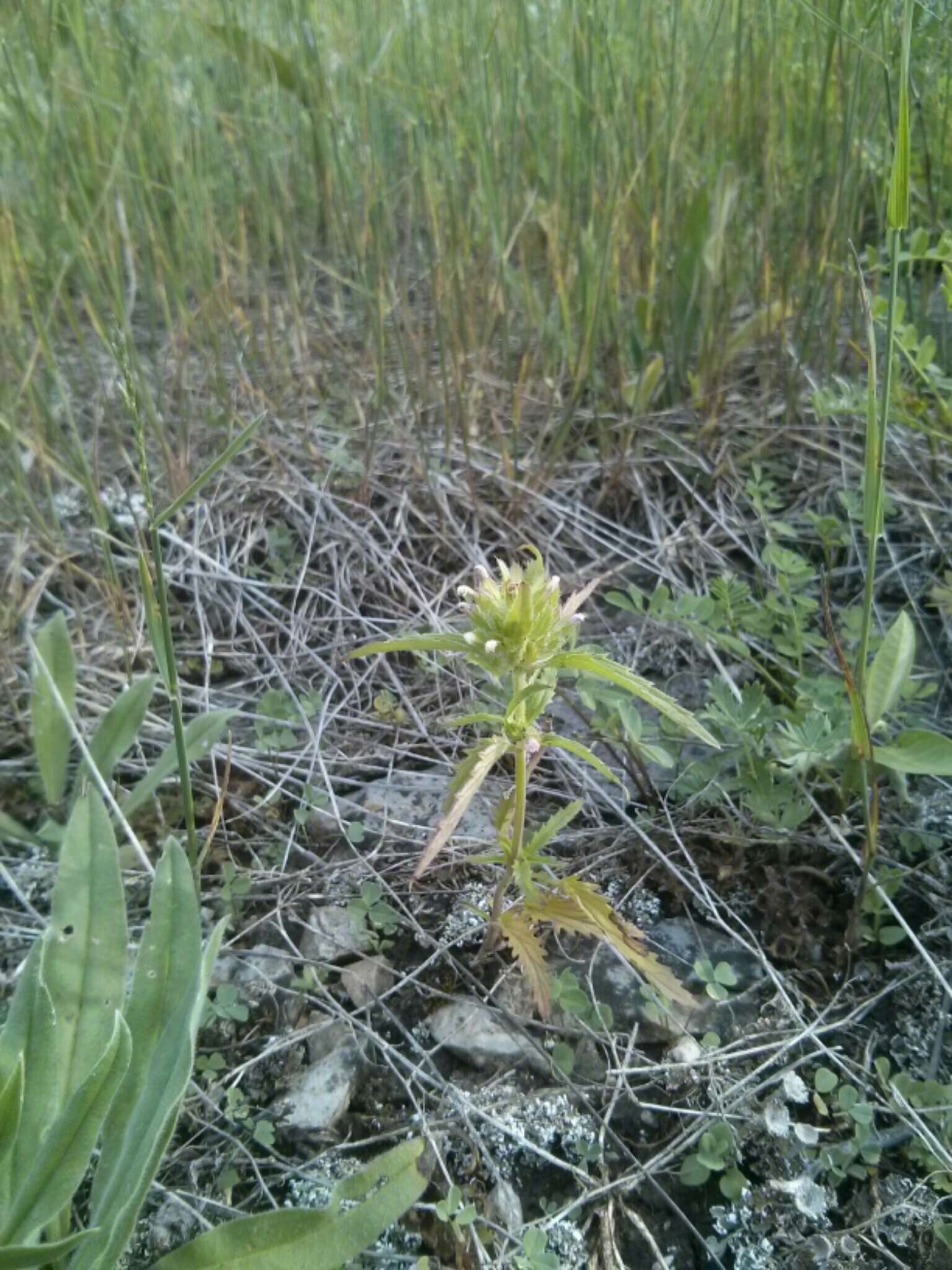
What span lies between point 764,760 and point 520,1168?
0.52m

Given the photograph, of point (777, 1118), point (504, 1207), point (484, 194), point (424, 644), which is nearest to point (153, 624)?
point (424, 644)

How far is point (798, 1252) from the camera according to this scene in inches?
35.3

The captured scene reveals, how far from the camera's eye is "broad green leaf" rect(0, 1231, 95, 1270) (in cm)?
71

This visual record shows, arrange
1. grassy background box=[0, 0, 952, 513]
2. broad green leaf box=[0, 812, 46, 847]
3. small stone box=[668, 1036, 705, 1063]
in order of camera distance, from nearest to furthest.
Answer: small stone box=[668, 1036, 705, 1063] < broad green leaf box=[0, 812, 46, 847] < grassy background box=[0, 0, 952, 513]

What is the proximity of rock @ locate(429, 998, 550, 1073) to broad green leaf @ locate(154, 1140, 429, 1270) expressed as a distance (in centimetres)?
20

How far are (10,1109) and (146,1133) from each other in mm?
110

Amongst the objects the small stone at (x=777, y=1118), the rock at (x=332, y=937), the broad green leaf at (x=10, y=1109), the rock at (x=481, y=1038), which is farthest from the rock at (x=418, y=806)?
the broad green leaf at (x=10, y=1109)

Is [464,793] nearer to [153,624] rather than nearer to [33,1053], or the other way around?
[153,624]

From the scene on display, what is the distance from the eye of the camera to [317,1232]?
829 millimetres

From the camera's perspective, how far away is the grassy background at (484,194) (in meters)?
1.66

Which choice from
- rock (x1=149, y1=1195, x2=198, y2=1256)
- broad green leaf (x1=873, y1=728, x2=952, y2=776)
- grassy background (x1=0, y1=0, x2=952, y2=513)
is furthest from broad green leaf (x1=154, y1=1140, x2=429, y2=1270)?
grassy background (x1=0, y1=0, x2=952, y2=513)

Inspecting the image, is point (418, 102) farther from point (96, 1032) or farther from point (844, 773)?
point (96, 1032)

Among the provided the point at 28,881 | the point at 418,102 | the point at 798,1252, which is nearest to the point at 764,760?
the point at 798,1252

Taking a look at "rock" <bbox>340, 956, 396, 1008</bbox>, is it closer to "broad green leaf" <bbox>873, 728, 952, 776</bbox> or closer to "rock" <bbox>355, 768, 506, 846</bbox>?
"rock" <bbox>355, 768, 506, 846</bbox>
